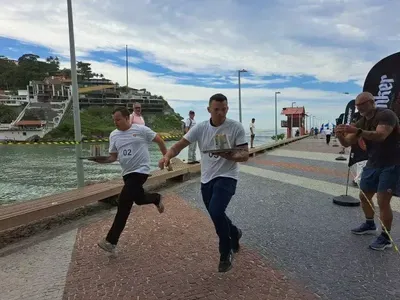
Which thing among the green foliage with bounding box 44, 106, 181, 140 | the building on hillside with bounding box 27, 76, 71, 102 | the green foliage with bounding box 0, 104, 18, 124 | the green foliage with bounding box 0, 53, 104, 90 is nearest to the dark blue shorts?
the green foliage with bounding box 44, 106, 181, 140

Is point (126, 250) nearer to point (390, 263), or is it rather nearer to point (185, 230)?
point (185, 230)

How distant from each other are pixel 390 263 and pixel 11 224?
14.2 feet

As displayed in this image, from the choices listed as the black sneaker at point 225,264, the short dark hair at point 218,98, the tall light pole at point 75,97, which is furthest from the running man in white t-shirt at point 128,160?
the tall light pole at point 75,97

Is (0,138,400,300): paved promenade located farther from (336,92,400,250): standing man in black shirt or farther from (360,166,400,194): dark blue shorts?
(360,166,400,194): dark blue shorts

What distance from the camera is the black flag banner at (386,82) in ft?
19.5

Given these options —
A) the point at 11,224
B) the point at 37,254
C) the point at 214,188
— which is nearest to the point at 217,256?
the point at 214,188

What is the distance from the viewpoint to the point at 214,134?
3.58m

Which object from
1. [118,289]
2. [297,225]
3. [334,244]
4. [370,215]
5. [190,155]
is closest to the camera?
[118,289]

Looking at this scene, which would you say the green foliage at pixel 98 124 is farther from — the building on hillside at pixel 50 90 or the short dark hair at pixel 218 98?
the short dark hair at pixel 218 98

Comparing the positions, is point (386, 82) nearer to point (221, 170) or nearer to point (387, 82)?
point (387, 82)

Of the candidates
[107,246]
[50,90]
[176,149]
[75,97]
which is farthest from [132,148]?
[50,90]

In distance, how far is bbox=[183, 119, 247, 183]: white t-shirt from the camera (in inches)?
138

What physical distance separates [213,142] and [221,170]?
0.93 feet

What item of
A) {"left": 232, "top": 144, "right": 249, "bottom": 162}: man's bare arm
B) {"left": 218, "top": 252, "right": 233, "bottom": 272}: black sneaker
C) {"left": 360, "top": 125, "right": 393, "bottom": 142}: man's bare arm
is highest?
{"left": 360, "top": 125, "right": 393, "bottom": 142}: man's bare arm
